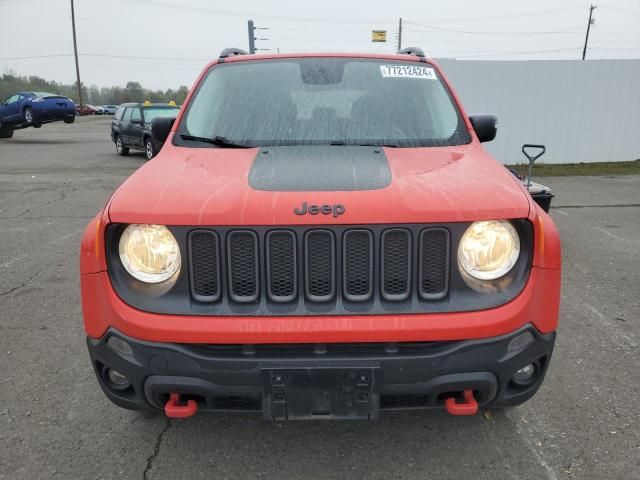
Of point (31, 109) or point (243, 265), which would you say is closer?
point (243, 265)

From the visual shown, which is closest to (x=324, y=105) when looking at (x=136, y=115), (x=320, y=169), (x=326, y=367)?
(x=320, y=169)

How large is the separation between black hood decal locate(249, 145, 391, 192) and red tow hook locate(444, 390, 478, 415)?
0.90 metres

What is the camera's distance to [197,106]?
3.22m

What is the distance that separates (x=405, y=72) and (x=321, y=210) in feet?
5.84

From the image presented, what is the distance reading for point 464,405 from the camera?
208 cm

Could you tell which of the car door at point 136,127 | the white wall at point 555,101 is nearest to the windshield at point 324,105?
the white wall at point 555,101

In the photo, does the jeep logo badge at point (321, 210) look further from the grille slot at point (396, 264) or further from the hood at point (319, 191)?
the grille slot at point (396, 264)

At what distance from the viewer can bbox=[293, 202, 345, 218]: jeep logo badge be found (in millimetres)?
1955

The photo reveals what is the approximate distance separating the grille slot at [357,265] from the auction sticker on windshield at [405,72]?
1.71m

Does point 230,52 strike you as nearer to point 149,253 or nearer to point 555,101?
point 149,253

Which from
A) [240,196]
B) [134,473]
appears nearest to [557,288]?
[240,196]

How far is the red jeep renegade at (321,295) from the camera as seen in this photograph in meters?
1.96

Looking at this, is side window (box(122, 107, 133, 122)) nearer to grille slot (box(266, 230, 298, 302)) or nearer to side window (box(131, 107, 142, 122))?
side window (box(131, 107, 142, 122))

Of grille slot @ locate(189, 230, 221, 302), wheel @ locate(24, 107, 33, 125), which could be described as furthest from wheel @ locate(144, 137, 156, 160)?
grille slot @ locate(189, 230, 221, 302)
